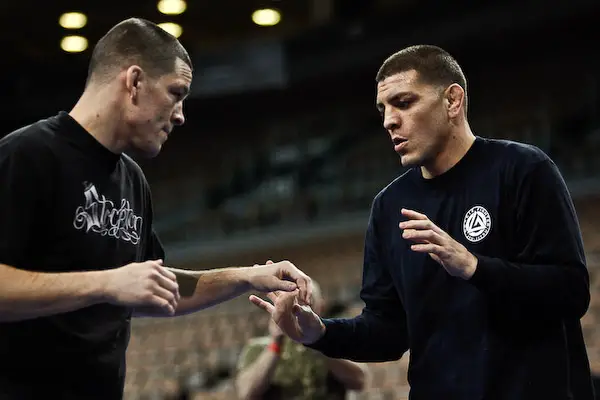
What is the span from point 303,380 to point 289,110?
1048 cm

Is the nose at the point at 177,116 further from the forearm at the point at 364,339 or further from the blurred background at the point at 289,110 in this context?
the blurred background at the point at 289,110

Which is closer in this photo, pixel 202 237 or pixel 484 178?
pixel 484 178

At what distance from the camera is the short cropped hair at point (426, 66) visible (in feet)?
8.60

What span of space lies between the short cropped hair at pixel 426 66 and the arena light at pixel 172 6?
28.7 feet

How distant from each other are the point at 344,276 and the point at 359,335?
317 inches

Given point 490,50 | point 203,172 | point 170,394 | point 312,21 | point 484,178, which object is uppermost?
point 312,21

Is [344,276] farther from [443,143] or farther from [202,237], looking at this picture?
[443,143]

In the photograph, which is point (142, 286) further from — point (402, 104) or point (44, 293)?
point (402, 104)

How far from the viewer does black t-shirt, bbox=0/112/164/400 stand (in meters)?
2.18

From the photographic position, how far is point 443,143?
103 inches

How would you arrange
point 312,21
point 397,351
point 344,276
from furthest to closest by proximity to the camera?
point 312,21
point 344,276
point 397,351

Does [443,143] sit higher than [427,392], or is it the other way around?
[443,143]

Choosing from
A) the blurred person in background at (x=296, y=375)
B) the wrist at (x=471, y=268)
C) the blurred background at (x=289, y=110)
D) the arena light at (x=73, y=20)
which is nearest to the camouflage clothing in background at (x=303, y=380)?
the blurred person in background at (x=296, y=375)

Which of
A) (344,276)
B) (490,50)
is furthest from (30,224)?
→ (490,50)
